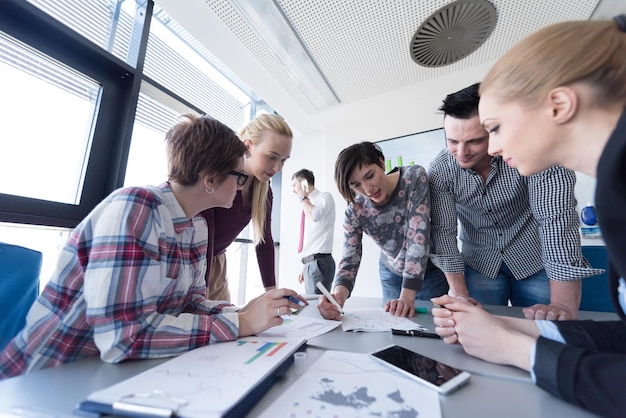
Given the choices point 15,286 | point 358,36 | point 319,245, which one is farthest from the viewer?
point 319,245

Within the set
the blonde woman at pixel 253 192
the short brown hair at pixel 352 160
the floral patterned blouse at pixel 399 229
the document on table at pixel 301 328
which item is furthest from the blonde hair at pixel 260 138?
the document on table at pixel 301 328

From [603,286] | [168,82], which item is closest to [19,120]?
[168,82]

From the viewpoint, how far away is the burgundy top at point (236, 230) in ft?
4.10

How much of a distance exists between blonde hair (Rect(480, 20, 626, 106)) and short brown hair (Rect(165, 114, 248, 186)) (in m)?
0.73

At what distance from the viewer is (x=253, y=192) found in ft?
4.69

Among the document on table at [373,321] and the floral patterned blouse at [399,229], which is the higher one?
the floral patterned blouse at [399,229]

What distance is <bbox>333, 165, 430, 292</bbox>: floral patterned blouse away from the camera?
1130 mm

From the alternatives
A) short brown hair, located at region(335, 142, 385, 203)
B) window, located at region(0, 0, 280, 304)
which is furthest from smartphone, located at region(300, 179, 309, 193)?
short brown hair, located at region(335, 142, 385, 203)

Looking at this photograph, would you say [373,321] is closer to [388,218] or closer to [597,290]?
[388,218]

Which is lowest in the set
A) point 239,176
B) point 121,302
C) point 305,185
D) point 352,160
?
point 121,302

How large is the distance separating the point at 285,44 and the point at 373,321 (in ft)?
5.87

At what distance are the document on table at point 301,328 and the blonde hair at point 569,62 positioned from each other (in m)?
0.70

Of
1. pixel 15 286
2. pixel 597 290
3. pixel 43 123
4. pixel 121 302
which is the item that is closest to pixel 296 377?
pixel 121 302

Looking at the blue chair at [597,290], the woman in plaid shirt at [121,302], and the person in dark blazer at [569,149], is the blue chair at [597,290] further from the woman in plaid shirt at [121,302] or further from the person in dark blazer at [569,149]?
the woman in plaid shirt at [121,302]
